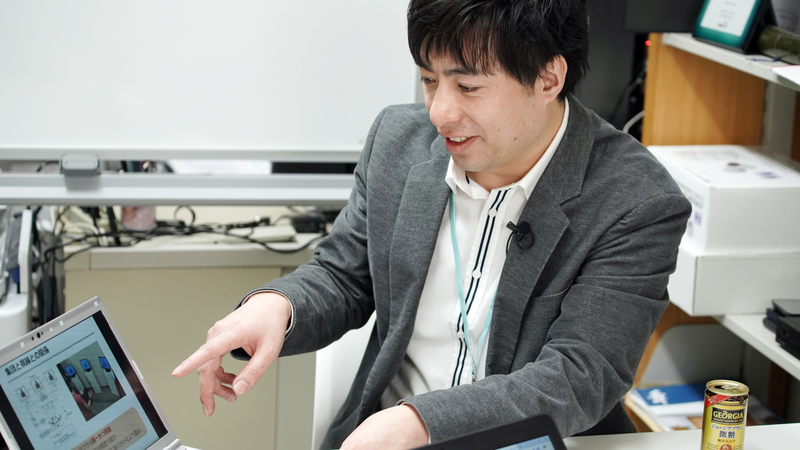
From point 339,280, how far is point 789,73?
0.82 metres

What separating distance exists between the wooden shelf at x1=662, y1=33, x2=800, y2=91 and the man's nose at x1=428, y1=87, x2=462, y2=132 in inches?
23.9

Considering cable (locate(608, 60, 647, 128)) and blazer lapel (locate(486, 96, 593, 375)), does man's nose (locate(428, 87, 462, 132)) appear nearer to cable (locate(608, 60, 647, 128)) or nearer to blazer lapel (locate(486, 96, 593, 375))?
blazer lapel (locate(486, 96, 593, 375))

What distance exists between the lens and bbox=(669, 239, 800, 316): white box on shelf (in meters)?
1.59

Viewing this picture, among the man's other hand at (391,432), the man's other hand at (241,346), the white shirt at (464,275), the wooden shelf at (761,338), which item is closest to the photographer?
the man's other hand at (391,432)

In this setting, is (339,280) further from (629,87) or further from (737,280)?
(629,87)

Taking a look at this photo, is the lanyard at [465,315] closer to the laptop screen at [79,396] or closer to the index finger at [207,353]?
the index finger at [207,353]

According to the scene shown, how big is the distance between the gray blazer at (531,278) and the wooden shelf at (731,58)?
0.40 metres

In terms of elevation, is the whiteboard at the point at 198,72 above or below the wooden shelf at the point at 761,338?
above

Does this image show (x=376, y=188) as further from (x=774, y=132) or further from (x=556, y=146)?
(x=774, y=132)

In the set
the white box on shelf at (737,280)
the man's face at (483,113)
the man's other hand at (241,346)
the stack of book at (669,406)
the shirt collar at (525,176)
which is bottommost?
the stack of book at (669,406)

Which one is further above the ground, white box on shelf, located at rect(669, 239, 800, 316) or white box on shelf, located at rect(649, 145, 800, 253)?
white box on shelf, located at rect(649, 145, 800, 253)

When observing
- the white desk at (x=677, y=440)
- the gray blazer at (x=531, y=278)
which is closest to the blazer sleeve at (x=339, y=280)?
the gray blazer at (x=531, y=278)

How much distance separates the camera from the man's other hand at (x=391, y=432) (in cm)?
87

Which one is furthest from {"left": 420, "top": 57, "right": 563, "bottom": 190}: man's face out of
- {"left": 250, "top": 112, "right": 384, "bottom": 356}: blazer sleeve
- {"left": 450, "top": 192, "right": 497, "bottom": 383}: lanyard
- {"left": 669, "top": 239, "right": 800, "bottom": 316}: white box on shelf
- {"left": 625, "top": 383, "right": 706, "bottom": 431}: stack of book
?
{"left": 625, "top": 383, "right": 706, "bottom": 431}: stack of book
